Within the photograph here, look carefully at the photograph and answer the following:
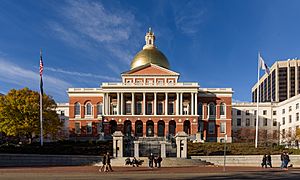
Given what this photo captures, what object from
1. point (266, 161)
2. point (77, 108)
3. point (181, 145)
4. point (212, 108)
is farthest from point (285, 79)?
point (266, 161)

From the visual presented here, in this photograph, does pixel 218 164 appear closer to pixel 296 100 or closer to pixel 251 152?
pixel 251 152

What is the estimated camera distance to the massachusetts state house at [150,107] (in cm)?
8300

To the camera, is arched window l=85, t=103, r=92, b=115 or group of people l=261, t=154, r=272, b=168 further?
arched window l=85, t=103, r=92, b=115

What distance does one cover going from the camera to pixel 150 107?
8625 cm

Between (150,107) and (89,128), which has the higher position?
(150,107)

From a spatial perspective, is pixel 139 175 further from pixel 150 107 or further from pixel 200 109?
pixel 200 109

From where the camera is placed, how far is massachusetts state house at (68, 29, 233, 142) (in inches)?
3268

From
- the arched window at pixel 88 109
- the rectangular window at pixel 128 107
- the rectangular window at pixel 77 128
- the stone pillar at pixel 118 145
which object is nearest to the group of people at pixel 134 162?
the stone pillar at pixel 118 145

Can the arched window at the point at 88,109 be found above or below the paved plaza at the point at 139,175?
above

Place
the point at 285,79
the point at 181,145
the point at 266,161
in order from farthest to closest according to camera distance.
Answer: the point at 285,79 → the point at 181,145 → the point at 266,161

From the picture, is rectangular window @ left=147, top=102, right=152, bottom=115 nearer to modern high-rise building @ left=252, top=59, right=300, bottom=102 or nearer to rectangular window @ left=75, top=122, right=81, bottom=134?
rectangular window @ left=75, top=122, right=81, bottom=134

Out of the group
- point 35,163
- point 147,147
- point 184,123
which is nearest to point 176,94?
point 184,123

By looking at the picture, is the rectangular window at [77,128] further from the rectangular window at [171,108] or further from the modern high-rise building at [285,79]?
the modern high-rise building at [285,79]

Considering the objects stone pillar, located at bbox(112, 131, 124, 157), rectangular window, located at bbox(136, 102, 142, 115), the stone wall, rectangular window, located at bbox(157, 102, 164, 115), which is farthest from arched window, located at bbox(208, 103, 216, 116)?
stone pillar, located at bbox(112, 131, 124, 157)
